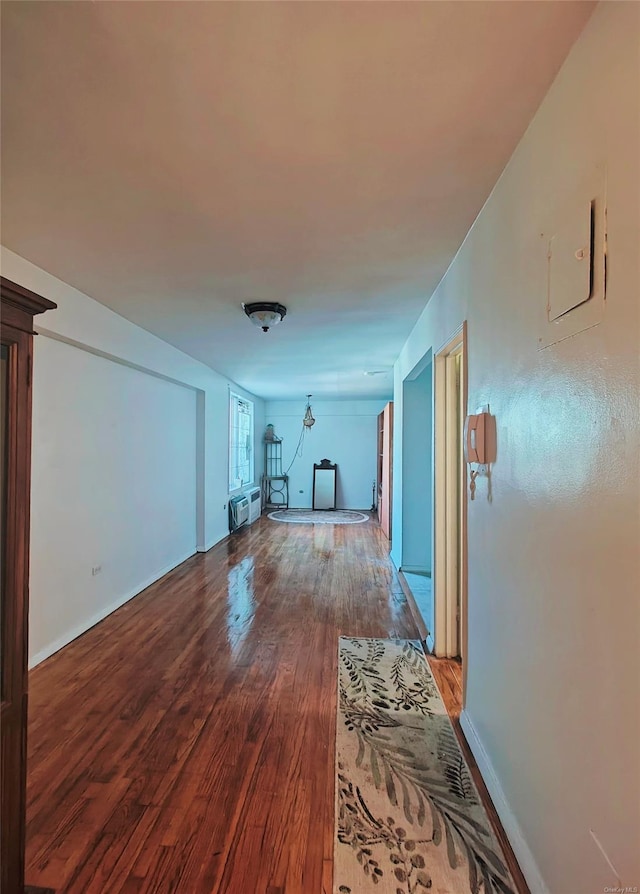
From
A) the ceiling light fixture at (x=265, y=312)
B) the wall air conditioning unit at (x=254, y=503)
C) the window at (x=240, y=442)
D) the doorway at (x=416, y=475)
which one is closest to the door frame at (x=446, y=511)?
the ceiling light fixture at (x=265, y=312)

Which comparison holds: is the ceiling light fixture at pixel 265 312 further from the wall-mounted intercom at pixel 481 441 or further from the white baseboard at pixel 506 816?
the white baseboard at pixel 506 816

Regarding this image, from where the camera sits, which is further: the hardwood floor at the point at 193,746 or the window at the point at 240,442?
the window at the point at 240,442

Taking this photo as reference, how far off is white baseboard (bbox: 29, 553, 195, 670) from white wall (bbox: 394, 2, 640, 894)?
8.72 ft

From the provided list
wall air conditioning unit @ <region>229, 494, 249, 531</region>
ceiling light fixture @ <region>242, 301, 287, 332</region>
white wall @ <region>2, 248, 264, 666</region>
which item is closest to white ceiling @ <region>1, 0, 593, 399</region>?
ceiling light fixture @ <region>242, 301, 287, 332</region>

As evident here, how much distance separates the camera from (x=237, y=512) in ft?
22.2

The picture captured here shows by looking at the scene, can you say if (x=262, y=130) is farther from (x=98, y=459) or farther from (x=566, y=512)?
(x=98, y=459)

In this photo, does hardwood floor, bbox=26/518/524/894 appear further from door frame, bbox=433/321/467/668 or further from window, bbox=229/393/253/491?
window, bbox=229/393/253/491

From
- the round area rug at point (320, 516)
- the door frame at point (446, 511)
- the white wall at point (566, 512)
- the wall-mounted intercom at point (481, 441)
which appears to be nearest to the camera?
the white wall at point (566, 512)

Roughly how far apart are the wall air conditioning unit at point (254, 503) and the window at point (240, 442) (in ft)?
0.70

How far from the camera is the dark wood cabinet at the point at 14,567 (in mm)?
1185

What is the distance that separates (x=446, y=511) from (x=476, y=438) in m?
1.22

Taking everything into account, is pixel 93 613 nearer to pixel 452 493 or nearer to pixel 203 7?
pixel 452 493

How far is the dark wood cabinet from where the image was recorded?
3.89ft

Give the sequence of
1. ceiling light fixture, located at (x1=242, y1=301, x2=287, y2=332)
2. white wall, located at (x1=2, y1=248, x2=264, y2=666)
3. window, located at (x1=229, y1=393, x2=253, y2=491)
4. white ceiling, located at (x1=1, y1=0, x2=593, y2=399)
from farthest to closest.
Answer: window, located at (x1=229, y1=393, x2=253, y2=491)
ceiling light fixture, located at (x1=242, y1=301, x2=287, y2=332)
white wall, located at (x1=2, y1=248, x2=264, y2=666)
white ceiling, located at (x1=1, y1=0, x2=593, y2=399)
